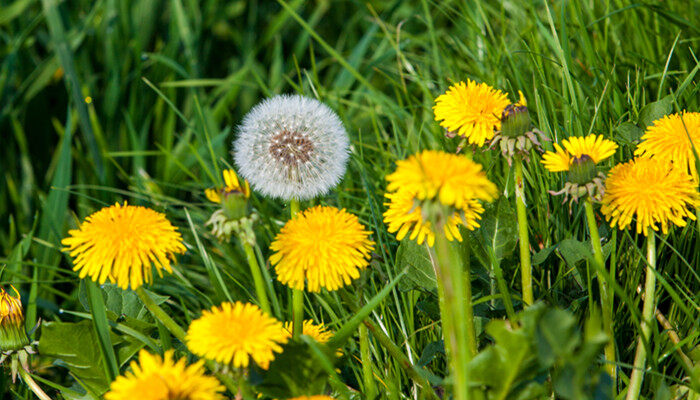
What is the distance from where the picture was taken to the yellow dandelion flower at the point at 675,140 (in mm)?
1263

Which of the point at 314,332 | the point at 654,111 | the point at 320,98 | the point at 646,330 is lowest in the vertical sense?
the point at 646,330

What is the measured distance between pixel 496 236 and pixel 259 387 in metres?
0.54

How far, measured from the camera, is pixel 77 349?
51.2 inches

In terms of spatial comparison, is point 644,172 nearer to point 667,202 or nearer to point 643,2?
point 667,202

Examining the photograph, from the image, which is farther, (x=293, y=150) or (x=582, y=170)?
(x=293, y=150)

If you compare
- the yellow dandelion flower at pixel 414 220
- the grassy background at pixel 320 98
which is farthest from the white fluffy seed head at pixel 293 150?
the yellow dandelion flower at pixel 414 220

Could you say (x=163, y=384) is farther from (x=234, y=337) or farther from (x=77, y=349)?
(x=77, y=349)

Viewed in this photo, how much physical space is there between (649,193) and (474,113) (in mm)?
305

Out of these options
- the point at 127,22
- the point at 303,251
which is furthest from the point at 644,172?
the point at 127,22

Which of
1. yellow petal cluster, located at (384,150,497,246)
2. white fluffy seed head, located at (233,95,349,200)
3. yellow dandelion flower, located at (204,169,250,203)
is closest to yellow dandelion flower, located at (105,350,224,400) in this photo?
yellow dandelion flower, located at (204,169,250,203)

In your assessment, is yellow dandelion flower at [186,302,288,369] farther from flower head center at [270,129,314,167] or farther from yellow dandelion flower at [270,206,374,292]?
flower head center at [270,129,314,167]

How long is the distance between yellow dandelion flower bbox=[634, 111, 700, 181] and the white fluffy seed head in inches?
22.1

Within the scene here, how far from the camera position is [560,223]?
59.4 inches

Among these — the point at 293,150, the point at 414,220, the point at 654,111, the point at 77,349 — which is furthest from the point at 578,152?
the point at 77,349
